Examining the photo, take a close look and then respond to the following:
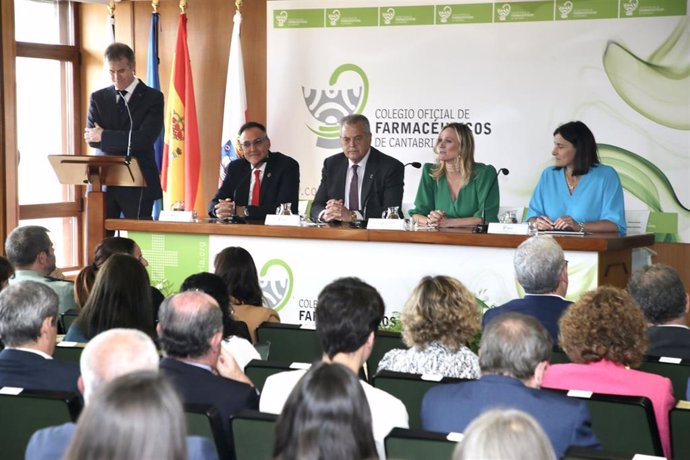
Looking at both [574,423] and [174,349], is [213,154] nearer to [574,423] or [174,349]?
[174,349]

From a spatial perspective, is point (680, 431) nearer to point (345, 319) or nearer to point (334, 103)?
point (345, 319)

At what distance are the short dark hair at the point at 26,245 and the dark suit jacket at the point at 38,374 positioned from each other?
6.23ft

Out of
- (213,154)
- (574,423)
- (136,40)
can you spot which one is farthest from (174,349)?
(136,40)

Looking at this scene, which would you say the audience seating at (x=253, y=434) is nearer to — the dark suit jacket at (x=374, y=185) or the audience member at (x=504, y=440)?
the audience member at (x=504, y=440)

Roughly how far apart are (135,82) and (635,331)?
17.3 ft

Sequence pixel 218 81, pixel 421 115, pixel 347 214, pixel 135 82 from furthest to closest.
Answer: pixel 218 81 < pixel 421 115 < pixel 135 82 < pixel 347 214

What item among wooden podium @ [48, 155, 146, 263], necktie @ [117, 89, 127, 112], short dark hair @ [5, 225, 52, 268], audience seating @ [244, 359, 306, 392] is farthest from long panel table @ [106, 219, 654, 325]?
audience seating @ [244, 359, 306, 392]

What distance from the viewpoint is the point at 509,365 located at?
8.62 ft

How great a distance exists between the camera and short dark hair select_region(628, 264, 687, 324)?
3727 mm

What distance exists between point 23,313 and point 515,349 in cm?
154

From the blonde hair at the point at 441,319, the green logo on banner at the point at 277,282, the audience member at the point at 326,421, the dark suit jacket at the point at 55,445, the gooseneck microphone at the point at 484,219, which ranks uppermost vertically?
the gooseneck microphone at the point at 484,219

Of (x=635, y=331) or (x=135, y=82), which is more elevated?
(x=135, y=82)

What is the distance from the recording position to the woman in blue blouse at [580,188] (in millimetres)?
5844

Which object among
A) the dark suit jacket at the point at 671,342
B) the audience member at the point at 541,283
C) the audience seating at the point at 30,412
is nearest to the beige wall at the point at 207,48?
the audience member at the point at 541,283
